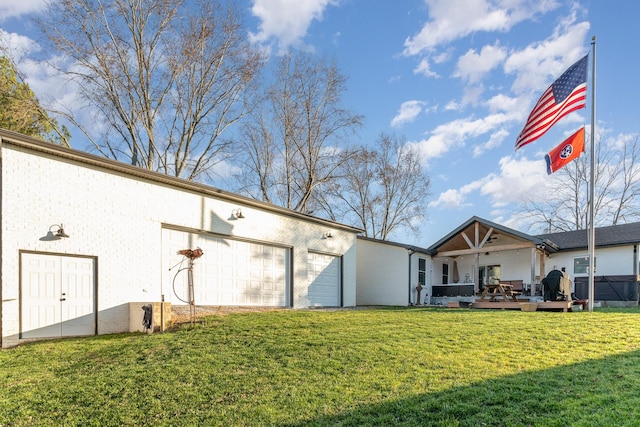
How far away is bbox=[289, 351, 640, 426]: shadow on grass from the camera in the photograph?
149 inches

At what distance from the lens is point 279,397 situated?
478 centimetres

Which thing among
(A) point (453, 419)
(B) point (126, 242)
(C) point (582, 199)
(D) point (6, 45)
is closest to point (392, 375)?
(A) point (453, 419)

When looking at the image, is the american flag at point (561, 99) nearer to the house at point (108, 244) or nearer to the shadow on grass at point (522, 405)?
the shadow on grass at point (522, 405)

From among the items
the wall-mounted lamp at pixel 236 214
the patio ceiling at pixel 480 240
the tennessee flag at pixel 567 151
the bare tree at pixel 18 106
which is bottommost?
the patio ceiling at pixel 480 240

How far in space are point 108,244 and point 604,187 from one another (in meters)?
32.9

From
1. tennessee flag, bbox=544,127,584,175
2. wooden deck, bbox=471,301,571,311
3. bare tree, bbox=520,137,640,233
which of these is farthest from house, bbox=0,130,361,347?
bare tree, bbox=520,137,640,233

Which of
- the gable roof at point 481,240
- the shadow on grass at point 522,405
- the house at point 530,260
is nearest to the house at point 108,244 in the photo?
the shadow on grass at point 522,405

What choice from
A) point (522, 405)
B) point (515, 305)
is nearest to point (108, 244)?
point (522, 405)

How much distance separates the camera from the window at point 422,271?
66.6ft

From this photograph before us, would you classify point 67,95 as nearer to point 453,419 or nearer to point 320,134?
point 320,134

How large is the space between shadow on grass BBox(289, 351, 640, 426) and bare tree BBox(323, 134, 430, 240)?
26.4 metres

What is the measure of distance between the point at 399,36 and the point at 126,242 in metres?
11.3

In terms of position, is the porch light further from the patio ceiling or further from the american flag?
the patio ceiling

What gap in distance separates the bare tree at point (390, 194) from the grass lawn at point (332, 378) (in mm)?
23155
